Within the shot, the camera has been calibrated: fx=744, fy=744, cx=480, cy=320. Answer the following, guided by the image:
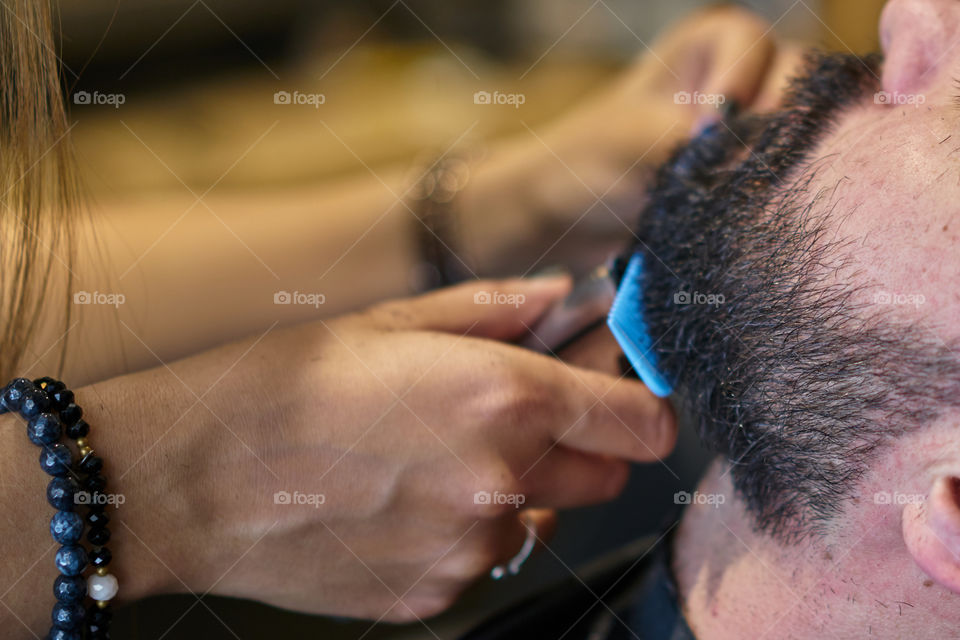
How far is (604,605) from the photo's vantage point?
744 mm

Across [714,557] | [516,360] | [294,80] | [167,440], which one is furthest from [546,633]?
[294,80]

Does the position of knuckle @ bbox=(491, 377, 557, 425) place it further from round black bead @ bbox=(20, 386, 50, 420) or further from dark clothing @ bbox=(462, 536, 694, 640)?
round black bead @ bbox=(20, 386, 50, 420)

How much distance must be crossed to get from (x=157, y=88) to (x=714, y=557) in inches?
67.5

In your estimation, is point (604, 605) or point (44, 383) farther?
point (604, 605)

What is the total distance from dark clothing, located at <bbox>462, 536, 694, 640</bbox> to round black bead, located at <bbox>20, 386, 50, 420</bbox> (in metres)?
0.45

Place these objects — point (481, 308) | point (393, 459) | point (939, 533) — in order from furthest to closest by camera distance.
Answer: point (481, 308)
point (393, 459)
point (939, 533)

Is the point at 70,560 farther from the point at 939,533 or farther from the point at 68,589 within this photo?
the point at 939,533

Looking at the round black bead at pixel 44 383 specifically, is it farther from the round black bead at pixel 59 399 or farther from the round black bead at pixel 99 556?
the round black bead at pixel 99 556

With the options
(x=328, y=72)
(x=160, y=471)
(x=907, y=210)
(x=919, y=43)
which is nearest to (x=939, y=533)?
(x=907, y=210)

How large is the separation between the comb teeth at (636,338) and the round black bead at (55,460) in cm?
41

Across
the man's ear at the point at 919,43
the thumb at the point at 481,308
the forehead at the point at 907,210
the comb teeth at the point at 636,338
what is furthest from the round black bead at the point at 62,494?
the man's ear at the point at 919,43

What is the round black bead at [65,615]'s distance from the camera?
0.49m

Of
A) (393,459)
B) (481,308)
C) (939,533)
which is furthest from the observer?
(481,308)

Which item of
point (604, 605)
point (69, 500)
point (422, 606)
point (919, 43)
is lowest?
point (604, 605)
